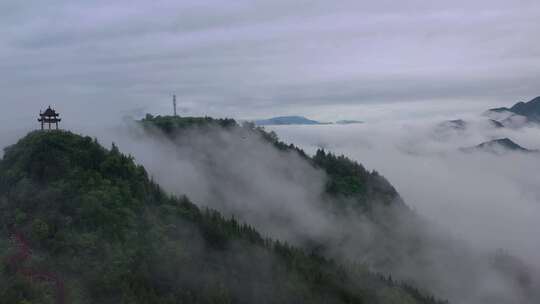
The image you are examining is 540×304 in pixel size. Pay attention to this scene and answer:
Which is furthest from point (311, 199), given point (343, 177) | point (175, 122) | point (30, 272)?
point (30, 272)

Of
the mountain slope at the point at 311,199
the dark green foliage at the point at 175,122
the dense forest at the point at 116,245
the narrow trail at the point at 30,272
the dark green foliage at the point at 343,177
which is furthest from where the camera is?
the dark green foliage at the point at 343,177

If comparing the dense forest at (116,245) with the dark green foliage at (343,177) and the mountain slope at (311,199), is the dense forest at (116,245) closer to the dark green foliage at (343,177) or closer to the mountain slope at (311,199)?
the mountain slope at (311,199)

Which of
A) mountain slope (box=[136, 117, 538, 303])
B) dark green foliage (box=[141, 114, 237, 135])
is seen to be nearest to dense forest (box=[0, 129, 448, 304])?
mountain slope (box=[136, 117, 538, 303])

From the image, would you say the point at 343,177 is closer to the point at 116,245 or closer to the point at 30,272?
the point at 116,245

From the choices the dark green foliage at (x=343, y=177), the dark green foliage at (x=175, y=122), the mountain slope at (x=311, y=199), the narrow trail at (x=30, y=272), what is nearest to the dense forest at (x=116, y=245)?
the narrow trail at (x=30, y=272)

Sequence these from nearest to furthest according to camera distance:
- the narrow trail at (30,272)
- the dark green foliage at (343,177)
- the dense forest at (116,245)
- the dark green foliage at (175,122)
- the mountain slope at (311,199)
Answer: the narrow trail at (30,272)
the dense forest at (116,245)
the mountain slope at (311,199)
the dark green foliage at (175,122)
the dark green foliage at (343,177)

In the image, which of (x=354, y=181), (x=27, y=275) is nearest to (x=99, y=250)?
(x=27, y=275)

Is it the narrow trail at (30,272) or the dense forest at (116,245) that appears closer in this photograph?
the narrow trail at (30,272)

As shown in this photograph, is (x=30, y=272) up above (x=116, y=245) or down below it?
Answer: below
